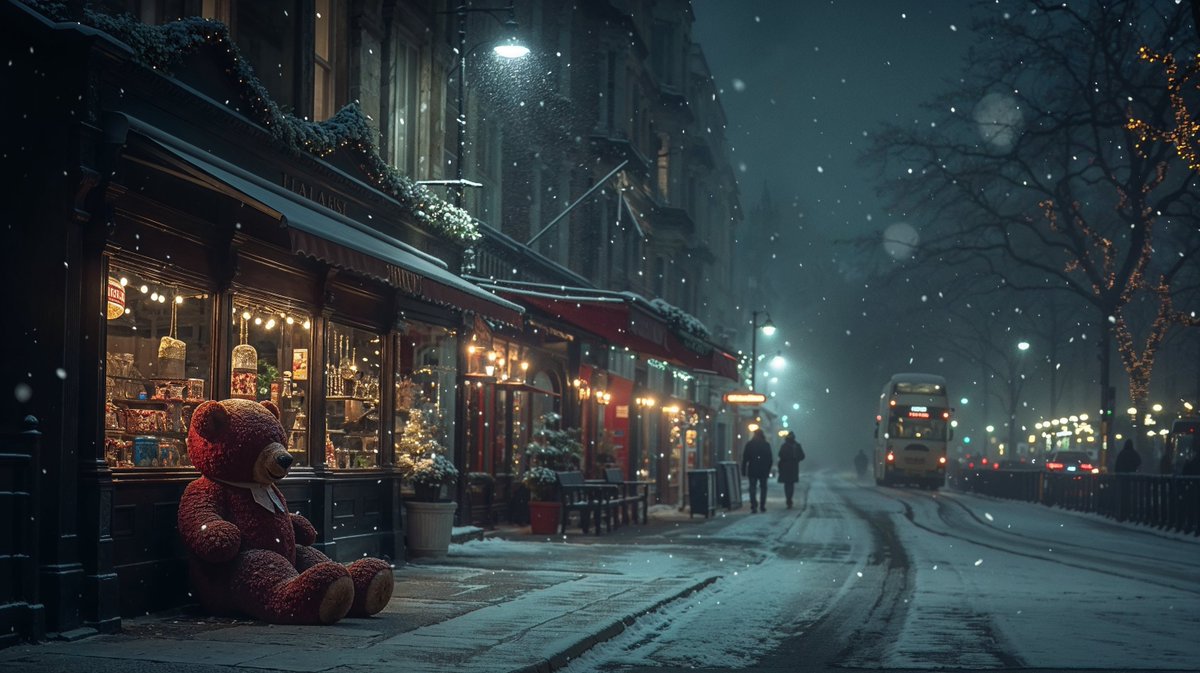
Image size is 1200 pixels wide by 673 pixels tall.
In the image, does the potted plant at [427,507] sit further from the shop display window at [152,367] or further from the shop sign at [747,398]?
the shop sign at [747,398]

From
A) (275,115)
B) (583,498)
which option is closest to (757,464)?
(583,498)

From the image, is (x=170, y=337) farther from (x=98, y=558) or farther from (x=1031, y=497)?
(x=1031, y=497)

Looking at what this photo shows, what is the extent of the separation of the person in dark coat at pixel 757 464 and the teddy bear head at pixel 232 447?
25.4 metres

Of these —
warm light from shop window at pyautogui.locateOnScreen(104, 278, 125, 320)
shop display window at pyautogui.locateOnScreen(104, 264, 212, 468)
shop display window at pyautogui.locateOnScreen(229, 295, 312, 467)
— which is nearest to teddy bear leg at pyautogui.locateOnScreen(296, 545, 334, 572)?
shop display window at pyautogui.locateOnScreen(104, 264, 212, 468)

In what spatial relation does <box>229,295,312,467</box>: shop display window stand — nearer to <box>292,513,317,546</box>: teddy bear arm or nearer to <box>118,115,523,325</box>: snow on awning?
<box>118,115,523,325</box>: snow on awning

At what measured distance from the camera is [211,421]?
38.1 ft

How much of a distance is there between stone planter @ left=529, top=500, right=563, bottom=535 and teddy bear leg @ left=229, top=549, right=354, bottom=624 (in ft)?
43.7

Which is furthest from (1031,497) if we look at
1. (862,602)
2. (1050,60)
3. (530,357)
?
(862,602)

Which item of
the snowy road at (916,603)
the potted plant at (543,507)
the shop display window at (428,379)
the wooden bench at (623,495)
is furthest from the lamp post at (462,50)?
the wooden bench at (623,495)

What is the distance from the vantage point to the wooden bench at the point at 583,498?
80.7 ft

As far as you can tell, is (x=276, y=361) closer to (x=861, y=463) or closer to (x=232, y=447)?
(x=232, y=447)

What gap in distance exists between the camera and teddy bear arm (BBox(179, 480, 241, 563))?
11.2m

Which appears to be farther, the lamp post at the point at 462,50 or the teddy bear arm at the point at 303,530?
the lamp post at the point at 462,50

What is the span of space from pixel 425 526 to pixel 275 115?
244 inches
